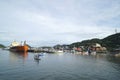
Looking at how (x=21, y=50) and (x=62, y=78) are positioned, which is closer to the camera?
(x=62, y=78)

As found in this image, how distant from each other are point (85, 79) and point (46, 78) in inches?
400

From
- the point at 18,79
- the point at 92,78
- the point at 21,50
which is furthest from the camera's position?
the point at 21,50

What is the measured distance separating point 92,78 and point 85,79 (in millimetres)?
2244

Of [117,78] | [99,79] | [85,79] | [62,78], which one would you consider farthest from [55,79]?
[117,78]

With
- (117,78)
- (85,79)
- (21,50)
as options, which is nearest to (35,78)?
(85,79)

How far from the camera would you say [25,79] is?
133 feet

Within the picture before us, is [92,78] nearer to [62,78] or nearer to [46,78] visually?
[62,78]

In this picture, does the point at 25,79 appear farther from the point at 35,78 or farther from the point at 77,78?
the point at 77,78

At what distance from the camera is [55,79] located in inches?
1609

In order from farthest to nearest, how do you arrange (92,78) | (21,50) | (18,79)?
(21,50)
(92,78)
(18,79)

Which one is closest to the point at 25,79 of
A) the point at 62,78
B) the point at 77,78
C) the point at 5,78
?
the point at 5,78

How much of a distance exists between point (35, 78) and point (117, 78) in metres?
22.2

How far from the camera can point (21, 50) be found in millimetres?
184125

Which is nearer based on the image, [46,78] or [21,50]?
[46,78]
